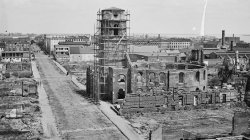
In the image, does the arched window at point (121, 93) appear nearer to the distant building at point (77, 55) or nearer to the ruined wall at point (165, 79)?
the ruined wall at point (165, 79)

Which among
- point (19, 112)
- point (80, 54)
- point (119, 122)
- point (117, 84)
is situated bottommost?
point (119, 122)

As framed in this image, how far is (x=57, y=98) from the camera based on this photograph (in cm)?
4194

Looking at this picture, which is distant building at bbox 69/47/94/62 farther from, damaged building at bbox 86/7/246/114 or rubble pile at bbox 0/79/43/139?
damaged building at bbox 86/7/246/114

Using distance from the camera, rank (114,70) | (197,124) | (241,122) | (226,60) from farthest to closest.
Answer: (226,60) < (114,70) < (197,124) < (241,122)

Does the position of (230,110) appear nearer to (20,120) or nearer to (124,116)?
(124,116)

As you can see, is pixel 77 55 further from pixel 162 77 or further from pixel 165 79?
pixel 165 79

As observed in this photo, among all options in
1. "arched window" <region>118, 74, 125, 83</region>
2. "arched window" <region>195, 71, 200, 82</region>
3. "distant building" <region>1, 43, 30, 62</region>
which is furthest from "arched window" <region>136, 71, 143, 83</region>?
"distant building" <region>1, 43, 30, 62</region>

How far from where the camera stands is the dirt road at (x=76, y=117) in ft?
88.5

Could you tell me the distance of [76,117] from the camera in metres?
32.4

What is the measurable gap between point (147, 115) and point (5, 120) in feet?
44.5

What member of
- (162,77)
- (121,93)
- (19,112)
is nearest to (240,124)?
(121,93)

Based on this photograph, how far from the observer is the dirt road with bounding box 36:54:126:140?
27.0m

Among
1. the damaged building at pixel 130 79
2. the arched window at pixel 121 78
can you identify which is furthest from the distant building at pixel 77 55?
the arched window at pixel 121 78

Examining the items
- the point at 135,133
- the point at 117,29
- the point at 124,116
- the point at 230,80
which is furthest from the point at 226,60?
the point at 135,133
